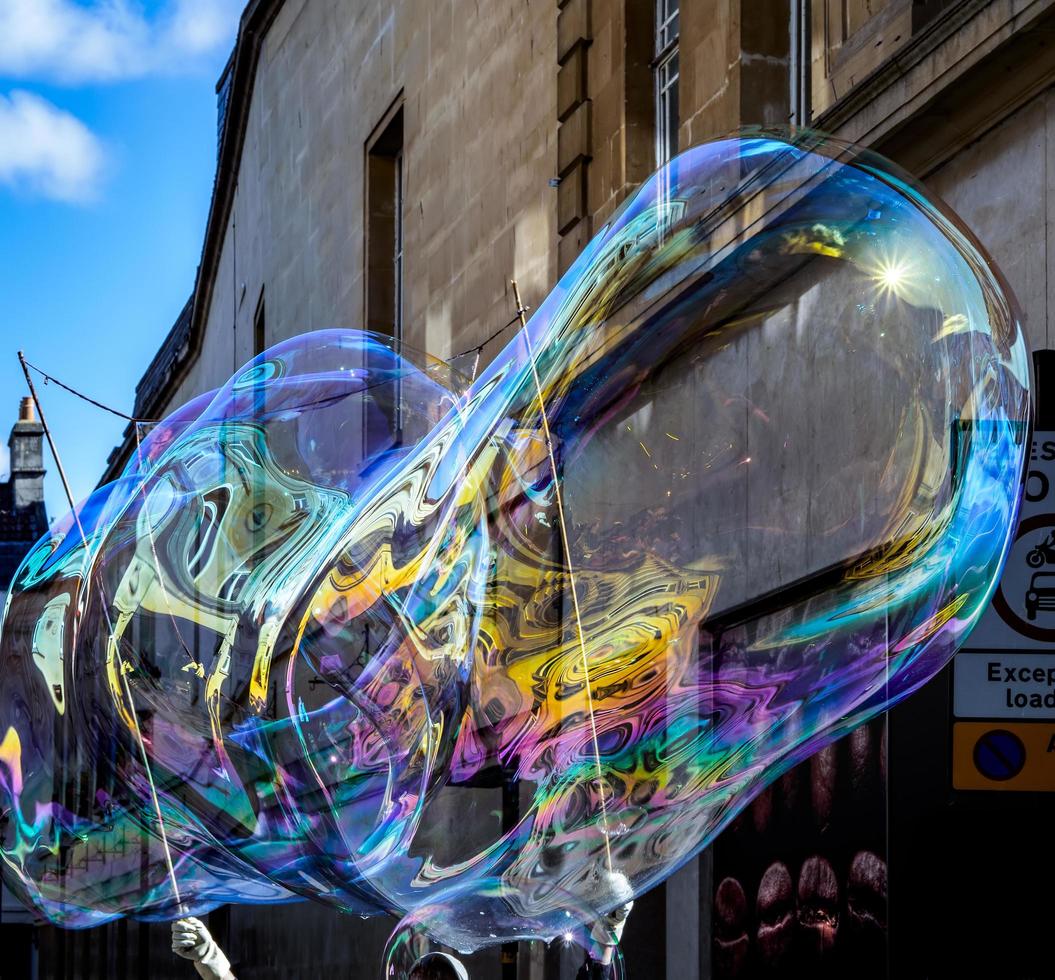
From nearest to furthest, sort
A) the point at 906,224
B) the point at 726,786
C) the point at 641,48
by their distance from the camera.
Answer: the point at 906,224 → the point at 726,786 → the point at 641,48

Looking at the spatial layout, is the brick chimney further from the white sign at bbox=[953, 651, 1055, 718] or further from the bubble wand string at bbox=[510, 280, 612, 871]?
the bubble wand string at bbox=[510, 280, 612, 871]

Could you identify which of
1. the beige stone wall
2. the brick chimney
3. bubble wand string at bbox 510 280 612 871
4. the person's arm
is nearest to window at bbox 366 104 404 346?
the beige stone wall

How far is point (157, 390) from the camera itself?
132 feet

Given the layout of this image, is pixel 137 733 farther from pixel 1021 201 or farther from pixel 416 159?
pixel 416 159

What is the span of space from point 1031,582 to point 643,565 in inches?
64.0

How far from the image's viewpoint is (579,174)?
1398 centimetres

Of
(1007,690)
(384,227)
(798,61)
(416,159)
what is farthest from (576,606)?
(384,227)

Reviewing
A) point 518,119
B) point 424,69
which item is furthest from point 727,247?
point 424,69

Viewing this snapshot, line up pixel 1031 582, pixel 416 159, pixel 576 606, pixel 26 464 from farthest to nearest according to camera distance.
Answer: pixel 26 464 < pixel 416 159 < pixel 1031 582 < pixel 576 606

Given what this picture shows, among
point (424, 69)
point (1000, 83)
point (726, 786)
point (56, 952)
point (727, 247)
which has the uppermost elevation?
point (424, 69)

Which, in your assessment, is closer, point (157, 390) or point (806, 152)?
point (806, 152)

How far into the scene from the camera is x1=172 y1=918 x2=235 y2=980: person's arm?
630 centimetres

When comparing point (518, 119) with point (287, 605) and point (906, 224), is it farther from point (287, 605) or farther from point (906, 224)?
point (906, 224)

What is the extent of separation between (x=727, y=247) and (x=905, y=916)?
2.59m
